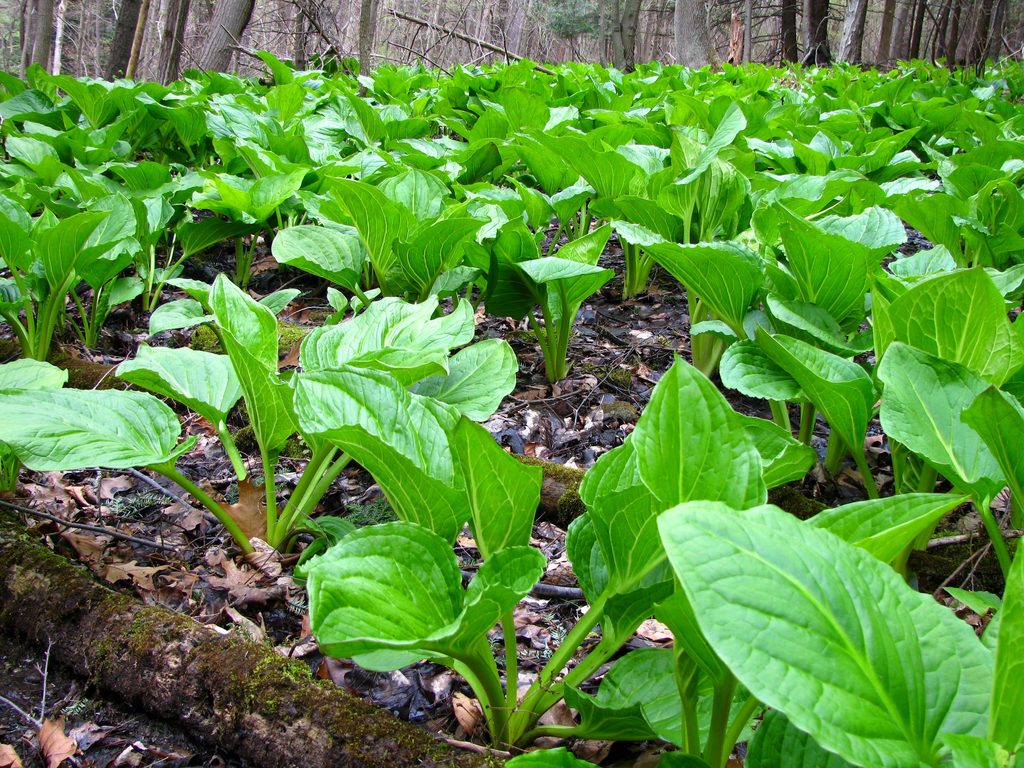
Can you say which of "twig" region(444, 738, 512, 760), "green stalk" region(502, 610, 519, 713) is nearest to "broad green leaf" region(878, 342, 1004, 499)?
"green stalk" region(502, 610, 519, 713)

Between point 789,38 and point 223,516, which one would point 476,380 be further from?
point 789,38

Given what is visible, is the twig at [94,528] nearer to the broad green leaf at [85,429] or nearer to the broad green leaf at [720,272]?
the broad green leaf at [85,429]

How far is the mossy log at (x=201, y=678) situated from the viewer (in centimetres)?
118

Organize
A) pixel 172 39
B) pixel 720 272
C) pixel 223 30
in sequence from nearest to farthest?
pixel 720 272 < pixel 172 39 < pixel 223 30

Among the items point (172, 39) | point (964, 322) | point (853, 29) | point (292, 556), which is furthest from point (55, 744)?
point (853, 29)

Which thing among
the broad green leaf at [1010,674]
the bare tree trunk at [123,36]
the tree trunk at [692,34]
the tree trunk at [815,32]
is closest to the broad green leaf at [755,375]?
the broad green leaf at [1010,674]

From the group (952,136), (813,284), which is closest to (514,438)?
(813,284)

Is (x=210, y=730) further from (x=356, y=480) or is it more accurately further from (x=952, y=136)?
(x=952, y=136)

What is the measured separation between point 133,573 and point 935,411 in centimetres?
175

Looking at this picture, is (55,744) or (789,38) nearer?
(55,744)

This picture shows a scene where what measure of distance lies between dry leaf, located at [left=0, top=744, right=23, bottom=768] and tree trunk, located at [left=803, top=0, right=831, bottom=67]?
51.9 feet

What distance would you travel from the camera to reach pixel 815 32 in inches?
572

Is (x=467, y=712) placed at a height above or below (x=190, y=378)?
below

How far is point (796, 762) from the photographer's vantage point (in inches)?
35.8
